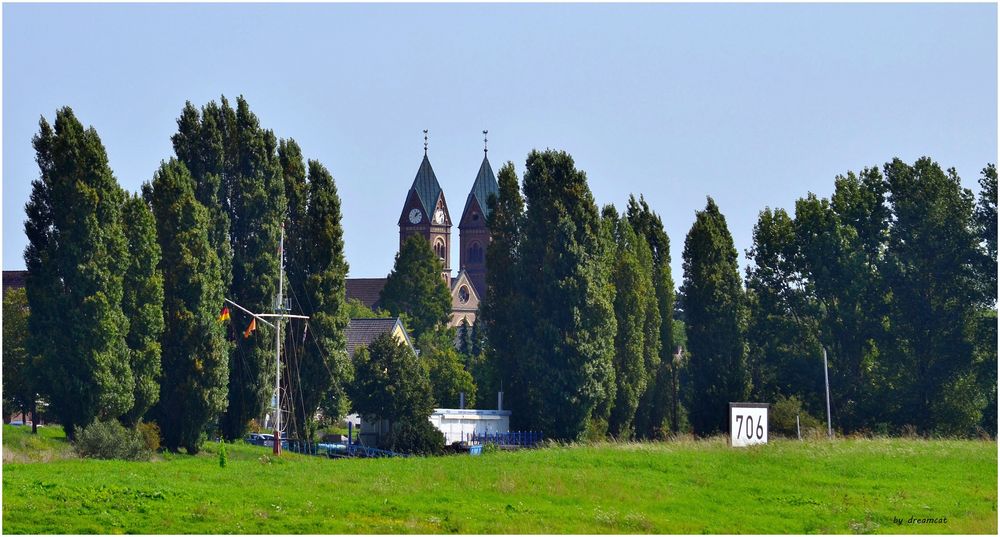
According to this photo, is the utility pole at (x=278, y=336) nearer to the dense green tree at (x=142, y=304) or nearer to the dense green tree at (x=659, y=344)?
the dense green tree at (x=142, y=304)

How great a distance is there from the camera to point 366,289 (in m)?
182

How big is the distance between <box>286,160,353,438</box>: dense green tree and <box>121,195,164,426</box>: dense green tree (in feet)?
32.1

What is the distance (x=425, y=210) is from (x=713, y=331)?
12208 cm

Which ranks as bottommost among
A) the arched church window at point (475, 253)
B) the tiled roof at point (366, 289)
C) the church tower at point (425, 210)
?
the tiled roof at point (366, 289)

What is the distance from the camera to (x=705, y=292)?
221 ft

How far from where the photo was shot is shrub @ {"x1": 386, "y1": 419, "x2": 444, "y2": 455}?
178 ft

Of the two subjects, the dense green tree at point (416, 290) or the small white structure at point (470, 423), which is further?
the dense green tree at point (416, 290)

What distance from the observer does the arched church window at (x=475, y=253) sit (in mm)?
192375

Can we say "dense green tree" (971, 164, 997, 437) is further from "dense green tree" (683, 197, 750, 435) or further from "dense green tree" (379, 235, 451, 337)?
"dense green tree" (379, 235, 451, 337)

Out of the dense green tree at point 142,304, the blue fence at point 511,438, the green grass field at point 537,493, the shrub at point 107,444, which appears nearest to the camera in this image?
the green grass field at point 537,493

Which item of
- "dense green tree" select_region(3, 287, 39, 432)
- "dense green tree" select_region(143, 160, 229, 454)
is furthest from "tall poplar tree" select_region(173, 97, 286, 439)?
"dense green tree" select_region(3, 287, 39, 432)

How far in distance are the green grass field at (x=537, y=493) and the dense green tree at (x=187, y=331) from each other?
8.53 metres

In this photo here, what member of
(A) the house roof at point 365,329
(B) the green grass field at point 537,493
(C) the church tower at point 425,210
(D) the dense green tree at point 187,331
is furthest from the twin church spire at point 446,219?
(B) the green grass field at point 537,493

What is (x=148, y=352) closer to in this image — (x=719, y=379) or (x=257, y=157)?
(x=257, y=157)
